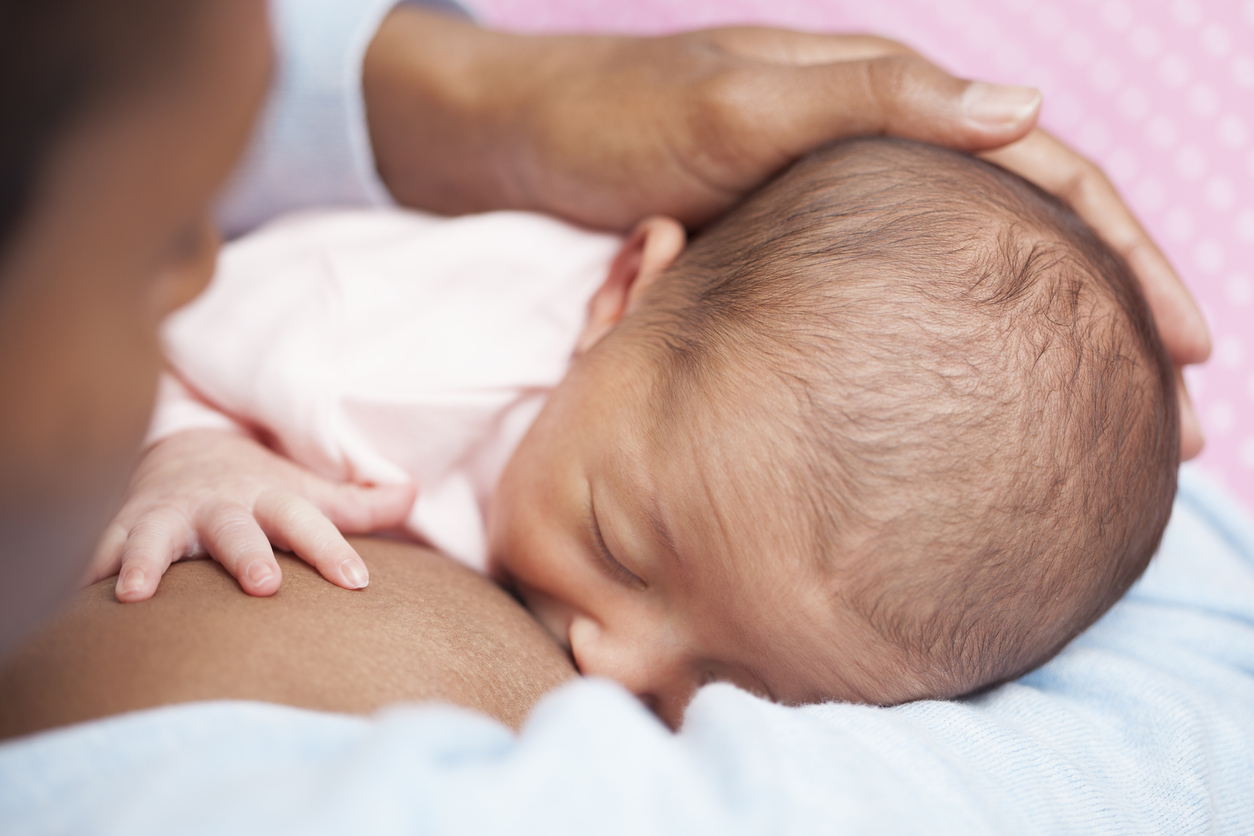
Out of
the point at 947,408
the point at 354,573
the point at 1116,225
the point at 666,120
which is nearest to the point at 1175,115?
the point at 1116,225

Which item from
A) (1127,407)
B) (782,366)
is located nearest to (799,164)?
(782,366)

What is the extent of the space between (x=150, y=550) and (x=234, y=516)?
8 cm

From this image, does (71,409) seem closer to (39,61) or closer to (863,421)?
(39,61)

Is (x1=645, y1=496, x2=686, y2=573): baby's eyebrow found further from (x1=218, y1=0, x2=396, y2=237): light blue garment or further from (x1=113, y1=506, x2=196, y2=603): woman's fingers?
(x1=218, y1=0, x2=396, y2=237): light blue garment

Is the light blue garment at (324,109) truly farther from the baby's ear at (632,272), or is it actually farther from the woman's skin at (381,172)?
the baby's ear at (632,272)

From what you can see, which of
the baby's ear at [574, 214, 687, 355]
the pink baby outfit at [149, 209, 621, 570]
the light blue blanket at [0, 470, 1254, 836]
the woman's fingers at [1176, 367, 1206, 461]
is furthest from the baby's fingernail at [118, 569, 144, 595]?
the woman's fingers at [1176, 367, 1206, 461]

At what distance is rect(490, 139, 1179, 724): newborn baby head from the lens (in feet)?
2.70

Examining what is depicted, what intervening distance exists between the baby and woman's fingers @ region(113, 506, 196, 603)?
2 cm

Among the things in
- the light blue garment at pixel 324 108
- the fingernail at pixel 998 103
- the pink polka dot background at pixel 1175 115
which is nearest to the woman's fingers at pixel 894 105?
the fingernail at pixel 998 103

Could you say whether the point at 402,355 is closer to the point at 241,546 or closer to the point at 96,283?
the point at 241,546

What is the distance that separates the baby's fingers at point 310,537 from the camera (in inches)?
33.2

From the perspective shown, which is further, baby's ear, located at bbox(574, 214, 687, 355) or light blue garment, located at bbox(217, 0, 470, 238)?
light blue garment, located at bbox(217, 0, 470, 238)

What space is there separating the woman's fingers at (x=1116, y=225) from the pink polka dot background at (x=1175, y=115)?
88 cm

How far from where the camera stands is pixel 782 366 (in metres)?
0.88
